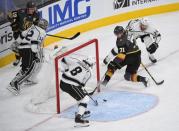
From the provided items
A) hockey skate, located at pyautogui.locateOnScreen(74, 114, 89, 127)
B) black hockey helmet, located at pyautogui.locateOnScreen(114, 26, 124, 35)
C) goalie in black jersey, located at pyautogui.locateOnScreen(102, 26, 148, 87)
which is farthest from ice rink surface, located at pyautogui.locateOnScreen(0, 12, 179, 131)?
black hockey helmet, located at pyautogui.locateOnScreen(114, 26, 124, 35)

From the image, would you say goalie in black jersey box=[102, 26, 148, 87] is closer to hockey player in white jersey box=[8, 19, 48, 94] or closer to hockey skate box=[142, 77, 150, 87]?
hockey skate box=[142, 77, 150, 87]

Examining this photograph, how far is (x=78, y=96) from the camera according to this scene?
20.4 ft

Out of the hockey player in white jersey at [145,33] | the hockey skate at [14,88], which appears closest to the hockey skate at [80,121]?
the hockey skate at [14,88]

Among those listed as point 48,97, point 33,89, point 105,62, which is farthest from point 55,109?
point 105,62

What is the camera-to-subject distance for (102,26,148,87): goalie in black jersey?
734 centimetres

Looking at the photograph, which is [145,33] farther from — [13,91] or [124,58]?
[13,91]

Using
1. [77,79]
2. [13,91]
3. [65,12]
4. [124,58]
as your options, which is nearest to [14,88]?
[13,91]

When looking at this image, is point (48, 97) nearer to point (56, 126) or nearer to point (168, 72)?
point (56, 126)

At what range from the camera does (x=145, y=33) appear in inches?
331

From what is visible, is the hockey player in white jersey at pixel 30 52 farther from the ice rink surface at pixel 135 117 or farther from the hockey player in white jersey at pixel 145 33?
the hockey player in white jersey at pixel 145 33

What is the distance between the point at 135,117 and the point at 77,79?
861 mm

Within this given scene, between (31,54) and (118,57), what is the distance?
140 centimetres

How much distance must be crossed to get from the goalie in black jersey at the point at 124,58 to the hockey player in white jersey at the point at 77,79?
112cm

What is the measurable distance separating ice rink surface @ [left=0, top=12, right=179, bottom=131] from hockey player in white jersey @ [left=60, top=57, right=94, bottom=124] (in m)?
0.24
